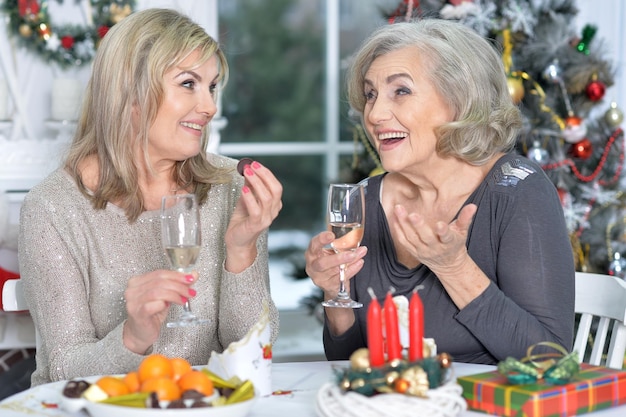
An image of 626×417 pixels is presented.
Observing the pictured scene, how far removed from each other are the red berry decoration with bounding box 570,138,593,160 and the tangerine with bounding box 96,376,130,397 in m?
2.70

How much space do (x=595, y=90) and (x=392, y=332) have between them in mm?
2556

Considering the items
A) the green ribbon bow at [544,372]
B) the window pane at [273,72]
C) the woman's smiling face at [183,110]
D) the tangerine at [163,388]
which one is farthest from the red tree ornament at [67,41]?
the green ribbon bow at [544,372]

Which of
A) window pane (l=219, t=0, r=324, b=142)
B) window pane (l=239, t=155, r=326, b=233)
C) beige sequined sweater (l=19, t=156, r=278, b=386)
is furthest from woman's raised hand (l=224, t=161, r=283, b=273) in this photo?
window pane (l=219, t=0, r=324, b=142)

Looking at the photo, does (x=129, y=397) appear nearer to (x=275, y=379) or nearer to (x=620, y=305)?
(x=275, y=379)

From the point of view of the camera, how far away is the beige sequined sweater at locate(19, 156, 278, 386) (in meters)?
1.97

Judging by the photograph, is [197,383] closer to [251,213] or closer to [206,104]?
[251,213]

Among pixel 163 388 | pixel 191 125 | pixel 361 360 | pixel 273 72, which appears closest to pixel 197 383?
pixel 163 388

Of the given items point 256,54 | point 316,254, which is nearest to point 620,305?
point 316,254

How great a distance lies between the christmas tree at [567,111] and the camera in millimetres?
3594

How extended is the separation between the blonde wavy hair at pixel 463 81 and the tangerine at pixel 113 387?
1033mm

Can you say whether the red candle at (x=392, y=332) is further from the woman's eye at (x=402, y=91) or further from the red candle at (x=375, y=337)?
the woman's eye at (x=402, y=91)

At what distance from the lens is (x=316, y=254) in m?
1.88

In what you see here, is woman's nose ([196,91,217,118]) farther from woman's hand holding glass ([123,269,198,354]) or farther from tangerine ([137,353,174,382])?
tangerine ([137,353,174,382])

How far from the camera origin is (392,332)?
1.38m
